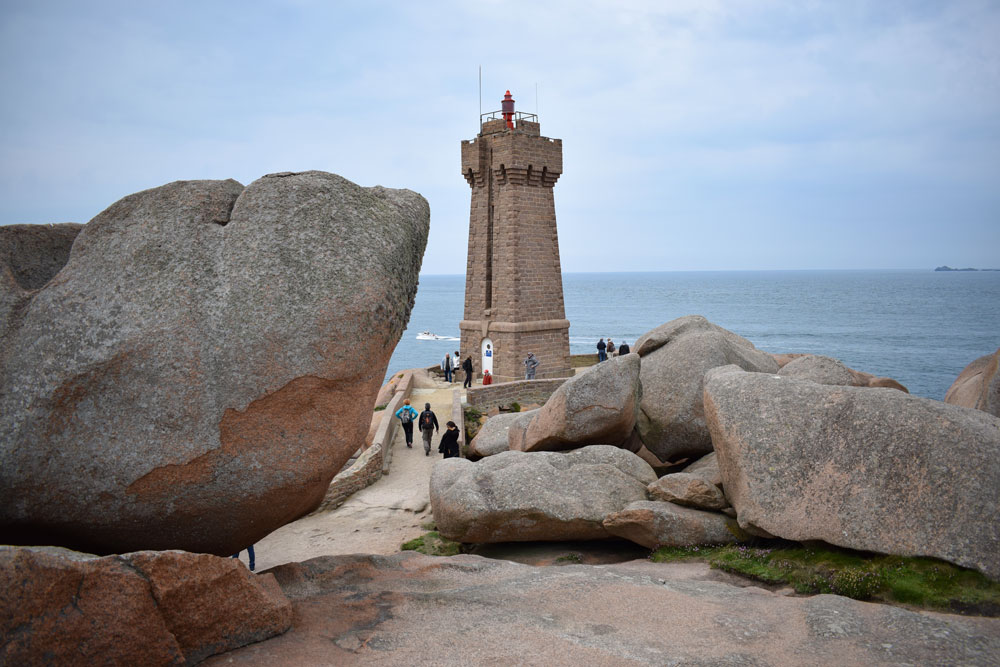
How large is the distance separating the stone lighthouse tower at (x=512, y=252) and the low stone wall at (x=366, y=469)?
8.38 meters

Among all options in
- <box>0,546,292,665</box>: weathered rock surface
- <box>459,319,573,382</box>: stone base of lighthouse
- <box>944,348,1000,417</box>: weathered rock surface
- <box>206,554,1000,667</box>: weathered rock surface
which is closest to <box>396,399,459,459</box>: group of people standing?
<box>459,319,573,382</box>: stone base of lighthouse

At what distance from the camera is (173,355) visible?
5836mm

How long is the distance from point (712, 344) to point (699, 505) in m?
4.45

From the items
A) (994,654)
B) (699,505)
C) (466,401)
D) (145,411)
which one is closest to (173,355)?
(145,411)

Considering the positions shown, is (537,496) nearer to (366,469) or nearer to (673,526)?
(673,526)

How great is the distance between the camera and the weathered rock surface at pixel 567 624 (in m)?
5.52

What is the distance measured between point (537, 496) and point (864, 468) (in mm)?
4662

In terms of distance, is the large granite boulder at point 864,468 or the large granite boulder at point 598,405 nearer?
the large granite boulder at point 864,468

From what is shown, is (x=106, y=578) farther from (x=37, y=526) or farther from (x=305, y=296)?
(x=305, y=296)

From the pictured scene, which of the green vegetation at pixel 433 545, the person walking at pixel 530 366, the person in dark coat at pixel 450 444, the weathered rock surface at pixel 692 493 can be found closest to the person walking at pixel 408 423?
the person in dark coat at pixel 450 444

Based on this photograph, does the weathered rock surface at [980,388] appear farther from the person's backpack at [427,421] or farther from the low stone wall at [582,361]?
the low stone wall at [582,361]

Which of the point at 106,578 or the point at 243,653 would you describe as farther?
the point at 243,653

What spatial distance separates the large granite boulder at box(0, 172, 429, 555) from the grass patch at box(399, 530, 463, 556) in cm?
641

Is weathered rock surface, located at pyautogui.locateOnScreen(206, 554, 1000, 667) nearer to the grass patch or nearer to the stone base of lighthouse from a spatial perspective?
the grass patch
